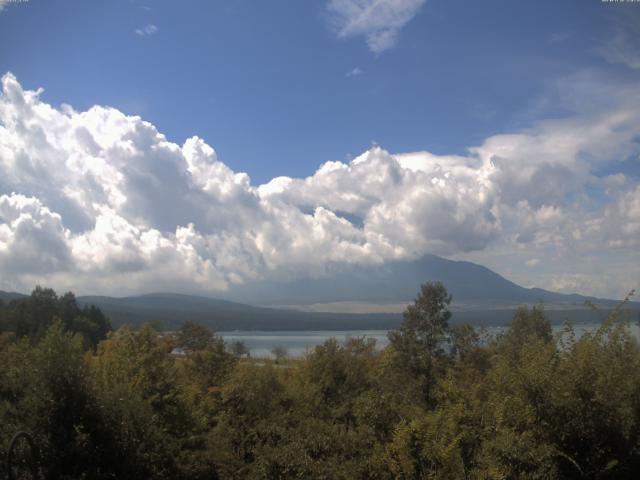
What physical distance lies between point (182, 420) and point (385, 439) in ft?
28.9

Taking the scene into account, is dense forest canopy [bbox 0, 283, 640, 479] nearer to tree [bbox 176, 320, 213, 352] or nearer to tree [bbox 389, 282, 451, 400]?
tree [bbox 389, 282, 451, 400]

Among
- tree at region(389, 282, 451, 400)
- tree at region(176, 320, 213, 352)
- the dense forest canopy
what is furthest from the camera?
tree at region(176, 320, 213, 352)

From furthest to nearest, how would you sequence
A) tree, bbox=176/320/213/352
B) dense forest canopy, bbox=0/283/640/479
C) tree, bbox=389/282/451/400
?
tree, bbox=176/320/213/352, tree, bbox=389/282/451/400, dense forest canopy, bbox=0/283/640/479

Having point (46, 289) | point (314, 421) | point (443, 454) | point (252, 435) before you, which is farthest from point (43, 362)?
point (46, 289)

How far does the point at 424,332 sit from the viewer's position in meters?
43.3

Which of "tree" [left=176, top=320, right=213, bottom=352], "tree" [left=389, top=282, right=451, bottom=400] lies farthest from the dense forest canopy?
"tree" [left=176, top=320, right=213, bottom=352]

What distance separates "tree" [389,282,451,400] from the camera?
41.6m

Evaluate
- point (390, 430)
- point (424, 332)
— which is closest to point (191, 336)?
point (424, 332)

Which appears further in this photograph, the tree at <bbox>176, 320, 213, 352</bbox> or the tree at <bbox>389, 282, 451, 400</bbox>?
the tree at <bbox>176, 320, 213, 352</bbox>

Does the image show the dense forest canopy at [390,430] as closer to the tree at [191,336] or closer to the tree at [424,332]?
the tree at [424,332]

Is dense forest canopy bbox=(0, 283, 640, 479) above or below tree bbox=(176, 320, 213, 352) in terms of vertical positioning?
above

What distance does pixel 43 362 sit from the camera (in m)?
14.7

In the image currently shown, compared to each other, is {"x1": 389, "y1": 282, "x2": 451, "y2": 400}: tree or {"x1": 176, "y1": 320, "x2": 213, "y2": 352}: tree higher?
{"x1": 389, "y1": 282, "x2": 451, "y2": 400}: tree

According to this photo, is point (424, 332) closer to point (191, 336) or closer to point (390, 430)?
point (390, 430)
